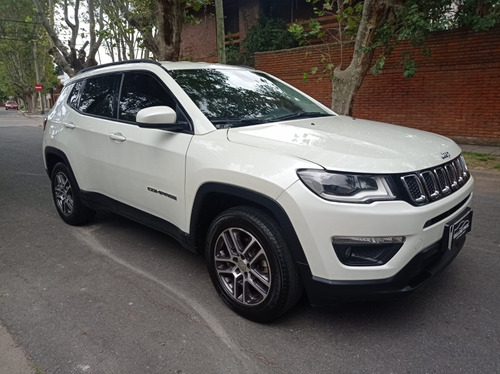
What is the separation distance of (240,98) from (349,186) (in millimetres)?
1549

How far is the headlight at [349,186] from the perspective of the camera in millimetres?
2266

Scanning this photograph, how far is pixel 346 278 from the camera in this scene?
7.51 ft

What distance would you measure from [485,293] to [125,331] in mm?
2642

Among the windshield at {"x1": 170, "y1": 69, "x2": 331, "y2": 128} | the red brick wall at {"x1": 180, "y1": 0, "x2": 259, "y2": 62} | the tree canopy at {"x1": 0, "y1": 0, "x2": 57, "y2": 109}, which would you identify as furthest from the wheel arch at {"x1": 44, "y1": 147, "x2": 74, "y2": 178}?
the tree canopy at {"x1": 0, "y1": 0, "x2": 57, "y2": 109}

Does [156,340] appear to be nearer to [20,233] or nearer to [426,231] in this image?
[426,231]

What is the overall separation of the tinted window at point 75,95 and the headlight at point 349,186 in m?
3.31

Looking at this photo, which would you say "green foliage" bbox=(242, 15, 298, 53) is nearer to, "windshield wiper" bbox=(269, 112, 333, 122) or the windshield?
the windshield

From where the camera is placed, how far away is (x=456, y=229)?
261 cm

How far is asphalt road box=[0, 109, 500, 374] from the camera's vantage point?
2357 millimetres

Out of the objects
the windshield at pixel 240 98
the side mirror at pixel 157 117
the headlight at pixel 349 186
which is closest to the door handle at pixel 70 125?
the windshield at pixel 240 98

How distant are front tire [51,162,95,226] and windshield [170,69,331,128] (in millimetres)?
2003

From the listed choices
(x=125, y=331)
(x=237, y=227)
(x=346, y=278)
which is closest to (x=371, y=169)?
(x=346, y=278)

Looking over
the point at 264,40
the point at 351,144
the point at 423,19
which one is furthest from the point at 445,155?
the point at 264,40

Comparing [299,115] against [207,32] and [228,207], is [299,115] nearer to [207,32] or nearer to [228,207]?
[228,207]
